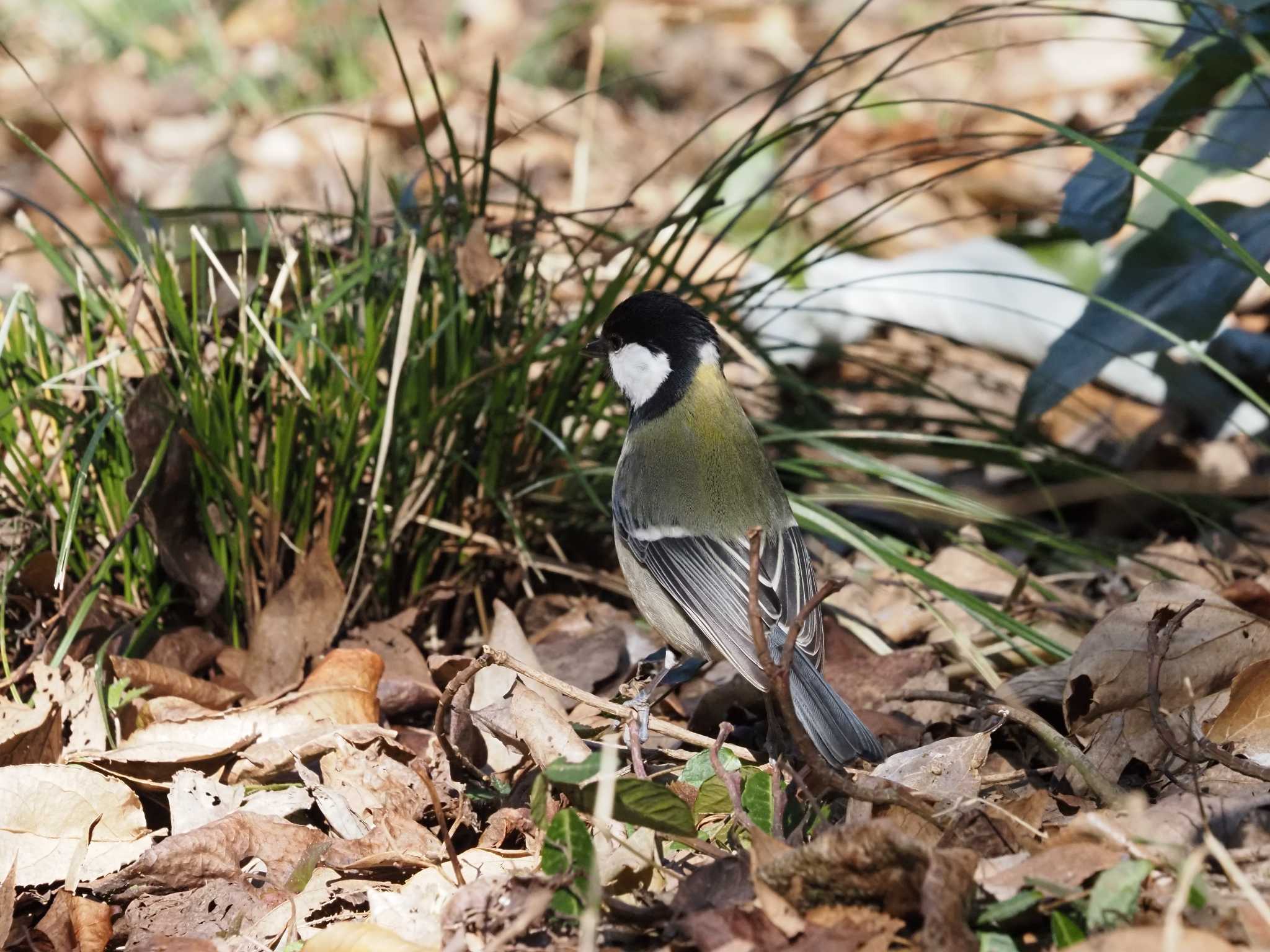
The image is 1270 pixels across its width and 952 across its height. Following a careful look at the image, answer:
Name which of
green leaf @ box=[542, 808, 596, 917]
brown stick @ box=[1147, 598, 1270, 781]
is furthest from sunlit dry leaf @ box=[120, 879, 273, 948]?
brown stick @ box=[1147, 598, 1270, 781]

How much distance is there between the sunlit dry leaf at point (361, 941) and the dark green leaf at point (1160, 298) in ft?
6.80

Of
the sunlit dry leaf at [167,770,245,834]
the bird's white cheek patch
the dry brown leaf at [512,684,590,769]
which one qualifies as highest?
the bird's white cheek patch

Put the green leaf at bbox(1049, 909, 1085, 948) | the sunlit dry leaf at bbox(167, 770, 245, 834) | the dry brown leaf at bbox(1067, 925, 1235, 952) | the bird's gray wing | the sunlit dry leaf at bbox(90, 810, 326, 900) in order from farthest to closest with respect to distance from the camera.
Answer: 1. the bird's gray wing
2. the sunlit dry leaf at bbox(167, 770, 245, 834)
3. the sunlit dry leaf at bbox(90, 810, 326, 900)
4. the green leaf at bbox(1049, 909, 1085, 948)
5. the dry brown leaf at bbox(1067, 925, 1235, 952)

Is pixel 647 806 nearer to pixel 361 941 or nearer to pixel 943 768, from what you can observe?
pixel 361 941

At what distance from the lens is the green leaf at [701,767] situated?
7.22ft

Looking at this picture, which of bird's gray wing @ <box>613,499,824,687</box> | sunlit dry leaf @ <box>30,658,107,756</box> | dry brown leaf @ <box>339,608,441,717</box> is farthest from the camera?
dry brown leaf @ <box>339,608,441,717</box>

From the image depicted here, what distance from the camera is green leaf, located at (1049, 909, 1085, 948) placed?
64.8 inches

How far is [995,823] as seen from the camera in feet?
6.37

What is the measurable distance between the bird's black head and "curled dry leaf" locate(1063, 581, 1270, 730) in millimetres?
1137

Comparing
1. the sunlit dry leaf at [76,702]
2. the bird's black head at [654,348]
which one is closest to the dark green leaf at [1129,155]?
the bird's black head at [654,348]

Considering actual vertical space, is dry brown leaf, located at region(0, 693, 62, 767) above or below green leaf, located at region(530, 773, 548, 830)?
below

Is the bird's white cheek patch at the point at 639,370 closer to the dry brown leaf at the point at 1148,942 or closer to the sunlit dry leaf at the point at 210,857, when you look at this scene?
the sunlit dry leaf at the point at 210,857

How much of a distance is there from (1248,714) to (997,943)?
86cm

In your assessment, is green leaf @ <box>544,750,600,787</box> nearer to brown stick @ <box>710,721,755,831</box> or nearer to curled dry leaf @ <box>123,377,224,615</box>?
brown stick @ <box>710,721,755,831</box>
